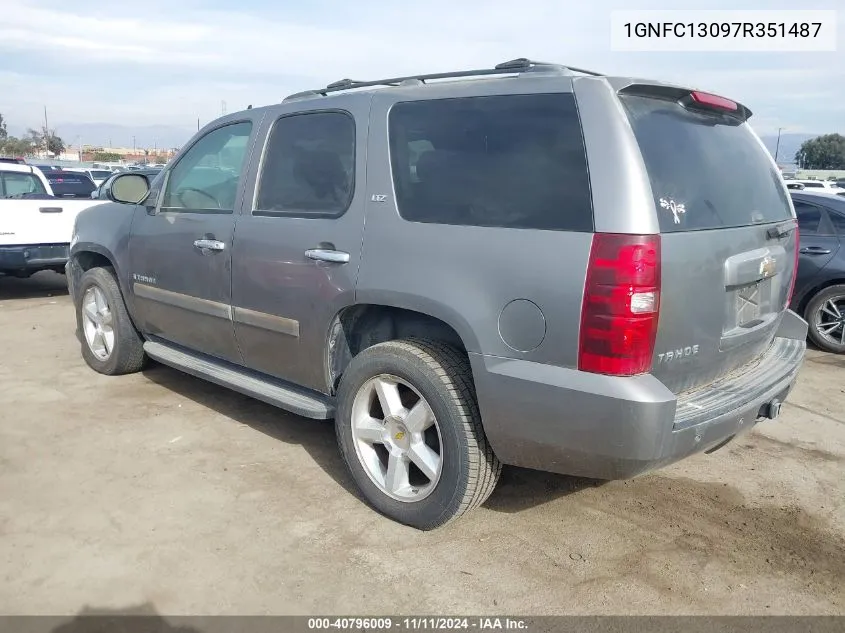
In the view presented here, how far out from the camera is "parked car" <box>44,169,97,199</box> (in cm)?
1439

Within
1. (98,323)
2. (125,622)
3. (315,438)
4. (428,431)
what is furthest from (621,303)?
(98,323)

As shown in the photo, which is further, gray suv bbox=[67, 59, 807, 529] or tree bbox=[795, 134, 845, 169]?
tree bbox=[795, 134, 845, 169]

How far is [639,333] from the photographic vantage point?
255 cm

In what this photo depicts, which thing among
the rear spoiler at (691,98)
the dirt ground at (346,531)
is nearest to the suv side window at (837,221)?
the dirt ground at (346,531)

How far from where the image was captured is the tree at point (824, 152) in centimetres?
6009

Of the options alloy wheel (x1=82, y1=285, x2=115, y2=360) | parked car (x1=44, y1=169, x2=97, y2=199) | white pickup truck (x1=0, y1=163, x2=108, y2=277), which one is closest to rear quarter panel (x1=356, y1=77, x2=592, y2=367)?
alloy wheel (x1=82, y1=285, x2=115, y2=360)

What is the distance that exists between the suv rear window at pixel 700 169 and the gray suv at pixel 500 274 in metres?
0.01

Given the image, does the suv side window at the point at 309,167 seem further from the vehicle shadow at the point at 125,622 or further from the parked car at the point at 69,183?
the parked car at the point at 69,183

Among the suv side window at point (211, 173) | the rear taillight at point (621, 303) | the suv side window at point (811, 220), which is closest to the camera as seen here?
the rear taillight at point (621, 303)

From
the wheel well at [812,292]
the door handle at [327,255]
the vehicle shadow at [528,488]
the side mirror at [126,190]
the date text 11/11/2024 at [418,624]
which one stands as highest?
the side mirror at [126,190]

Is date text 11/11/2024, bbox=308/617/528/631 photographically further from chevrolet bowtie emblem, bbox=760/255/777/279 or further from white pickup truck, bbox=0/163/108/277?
white pickup truck, bbox=0/163/108/277

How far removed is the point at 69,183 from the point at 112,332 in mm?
11895

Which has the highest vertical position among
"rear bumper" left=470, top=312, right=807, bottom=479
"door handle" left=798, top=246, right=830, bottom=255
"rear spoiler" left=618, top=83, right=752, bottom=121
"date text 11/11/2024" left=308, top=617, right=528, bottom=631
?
"rear spoiler" left=618, top=83, right=752, bottom=121

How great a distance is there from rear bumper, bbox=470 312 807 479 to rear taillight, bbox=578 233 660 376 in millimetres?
86
